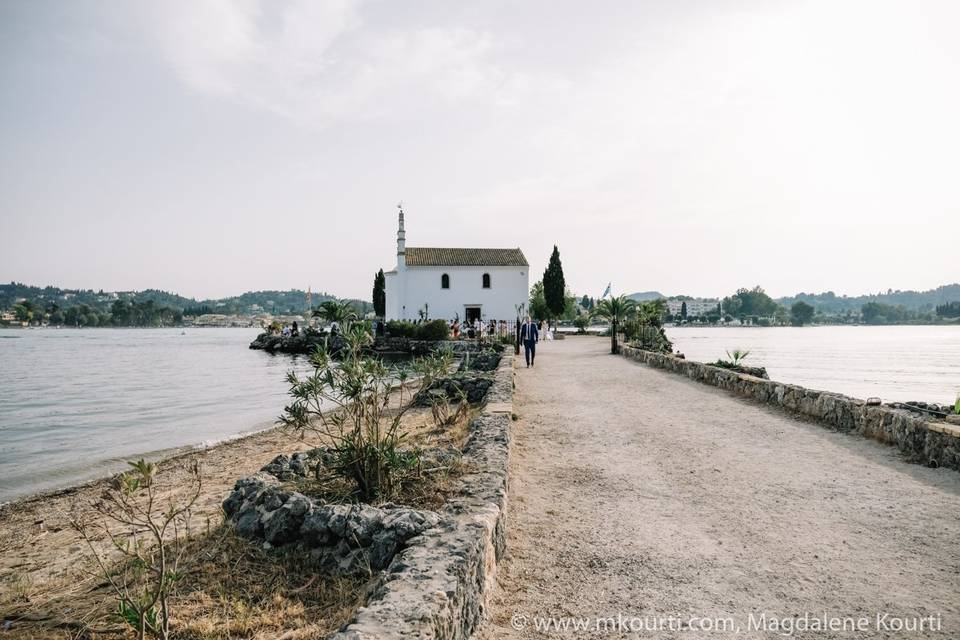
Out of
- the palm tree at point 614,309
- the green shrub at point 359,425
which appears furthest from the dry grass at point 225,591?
the palm tree at point 614,309

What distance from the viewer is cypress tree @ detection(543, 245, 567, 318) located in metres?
47.0

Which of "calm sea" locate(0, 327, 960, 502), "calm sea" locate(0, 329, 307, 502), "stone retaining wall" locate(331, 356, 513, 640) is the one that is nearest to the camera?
"stone retaining wall" locate(331, 356, 513, 640)

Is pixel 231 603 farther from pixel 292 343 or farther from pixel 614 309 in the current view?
pixel 292 343

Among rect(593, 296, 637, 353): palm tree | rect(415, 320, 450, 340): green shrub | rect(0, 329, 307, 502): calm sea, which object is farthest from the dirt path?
rect(415, 320, 450, 340): green shrub

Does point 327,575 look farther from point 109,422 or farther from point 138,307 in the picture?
point 138,307

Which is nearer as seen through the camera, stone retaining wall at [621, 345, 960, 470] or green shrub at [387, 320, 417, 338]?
stone retaining wall at [621, 345, 960, 470]

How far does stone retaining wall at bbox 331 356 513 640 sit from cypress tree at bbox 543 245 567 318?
43.1 m

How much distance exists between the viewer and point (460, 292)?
4962 centimetres

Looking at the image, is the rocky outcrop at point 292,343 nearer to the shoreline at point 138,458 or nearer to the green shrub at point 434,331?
the green shrub at point 434,331

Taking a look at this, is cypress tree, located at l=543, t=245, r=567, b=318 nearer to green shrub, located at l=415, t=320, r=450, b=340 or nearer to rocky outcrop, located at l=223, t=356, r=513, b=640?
green shrub, located at l=415, t=320, r=450, b=340

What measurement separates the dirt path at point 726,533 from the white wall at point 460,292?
42.2 m

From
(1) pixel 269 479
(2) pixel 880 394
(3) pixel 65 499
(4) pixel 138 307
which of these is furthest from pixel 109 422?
(4) pixel 138 307

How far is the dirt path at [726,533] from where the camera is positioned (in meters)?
2.95

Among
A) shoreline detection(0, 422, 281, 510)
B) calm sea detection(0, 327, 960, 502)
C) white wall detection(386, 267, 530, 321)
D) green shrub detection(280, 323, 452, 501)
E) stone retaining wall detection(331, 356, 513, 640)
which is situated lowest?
calm sea detection(0, 327, 960, 502)
